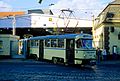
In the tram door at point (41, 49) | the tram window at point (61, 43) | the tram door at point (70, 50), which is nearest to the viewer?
the tram door at point (70, 50)

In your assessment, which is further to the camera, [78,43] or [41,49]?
[41,49]

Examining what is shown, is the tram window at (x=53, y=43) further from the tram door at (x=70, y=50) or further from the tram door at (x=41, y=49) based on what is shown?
the tram door at (x=41, y=49)

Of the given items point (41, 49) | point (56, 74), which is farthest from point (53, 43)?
point (56, 74)

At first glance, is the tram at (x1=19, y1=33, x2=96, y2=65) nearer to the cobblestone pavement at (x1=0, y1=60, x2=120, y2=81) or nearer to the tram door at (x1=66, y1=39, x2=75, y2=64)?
the tram door at (x1=66, y1=39, x2=75, y2=64)

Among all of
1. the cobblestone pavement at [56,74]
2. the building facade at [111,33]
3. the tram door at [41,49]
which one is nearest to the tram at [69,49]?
the tram door at [41,49]

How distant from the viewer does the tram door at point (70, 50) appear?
3622 cm

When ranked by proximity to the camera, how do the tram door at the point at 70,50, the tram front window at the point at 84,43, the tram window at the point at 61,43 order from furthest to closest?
the tram window at the point at 61,43
the tram door at the point at 70,50
the tram front window at the point at 84,43

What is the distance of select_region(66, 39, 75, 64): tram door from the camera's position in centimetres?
3622

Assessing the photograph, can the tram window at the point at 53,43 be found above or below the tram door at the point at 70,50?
above

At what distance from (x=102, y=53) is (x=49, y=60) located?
1027 centimetres

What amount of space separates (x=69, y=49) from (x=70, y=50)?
Result: 25cm

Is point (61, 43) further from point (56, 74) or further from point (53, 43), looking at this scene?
point (56, 74)

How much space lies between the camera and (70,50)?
36.6m

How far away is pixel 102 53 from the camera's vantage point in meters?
51.2
